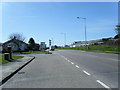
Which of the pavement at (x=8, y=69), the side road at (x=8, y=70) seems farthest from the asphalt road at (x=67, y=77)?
the pavement at (x=8, y=69)

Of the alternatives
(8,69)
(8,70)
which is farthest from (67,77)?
(8,69)

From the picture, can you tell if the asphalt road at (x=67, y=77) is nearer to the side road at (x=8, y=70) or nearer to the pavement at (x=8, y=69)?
the side road at (x=8, y=70)

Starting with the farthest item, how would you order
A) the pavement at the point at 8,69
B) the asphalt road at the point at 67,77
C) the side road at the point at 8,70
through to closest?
the pavement at the point at 8,69, the side road at the point at 8,70, the asphalt road at the point at 67,77

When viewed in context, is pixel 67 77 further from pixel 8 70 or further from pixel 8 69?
pixel 8 69

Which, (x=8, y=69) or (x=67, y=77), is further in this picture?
(x=8, y=69)

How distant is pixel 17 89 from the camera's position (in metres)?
7.29

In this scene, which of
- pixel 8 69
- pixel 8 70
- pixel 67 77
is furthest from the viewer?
pixel 8 69

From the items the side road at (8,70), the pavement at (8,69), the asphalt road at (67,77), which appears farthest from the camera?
the pavement at (8,69)

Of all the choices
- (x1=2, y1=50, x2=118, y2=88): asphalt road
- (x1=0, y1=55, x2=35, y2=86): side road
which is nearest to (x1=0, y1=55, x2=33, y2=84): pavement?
(x1=0, y1=55, x2=35, y2=86): side road

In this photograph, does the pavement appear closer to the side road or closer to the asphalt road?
the side road

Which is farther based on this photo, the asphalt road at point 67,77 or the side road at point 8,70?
the side road at point 8,70

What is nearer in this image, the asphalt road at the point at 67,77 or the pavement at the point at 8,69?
the asphalt road at the point at 67,77

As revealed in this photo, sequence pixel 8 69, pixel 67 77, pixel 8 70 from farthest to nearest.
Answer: pixel 8 69 < pixel 8 70 < pixel 67 77

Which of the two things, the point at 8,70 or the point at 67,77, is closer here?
the point at 67,77
